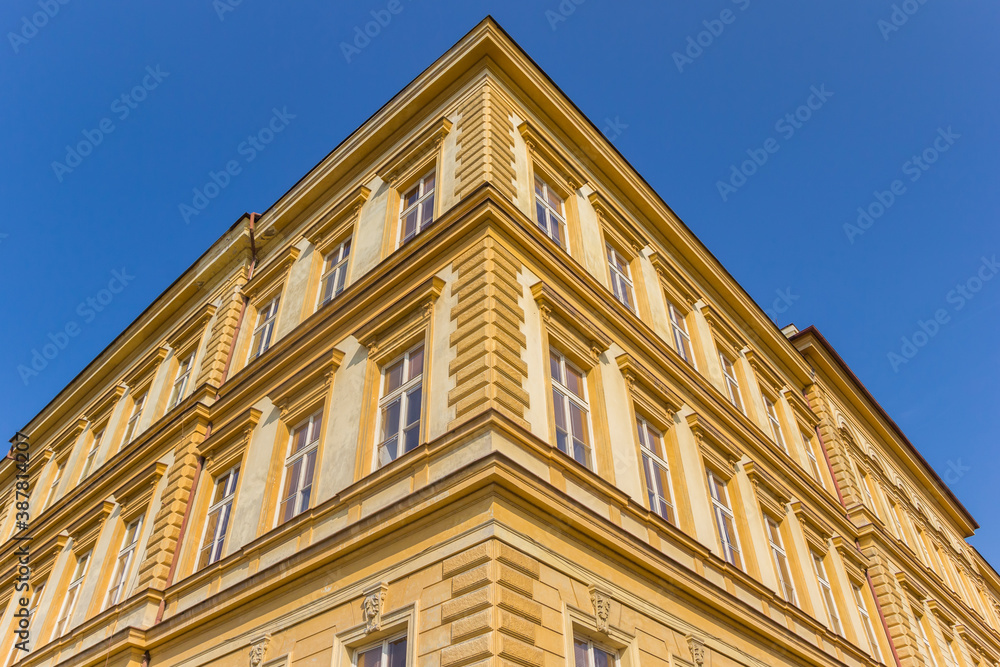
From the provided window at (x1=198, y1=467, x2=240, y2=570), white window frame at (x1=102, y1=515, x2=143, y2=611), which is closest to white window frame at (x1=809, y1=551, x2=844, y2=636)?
window at (x1=198, y1=467, x2=240, y2=570)

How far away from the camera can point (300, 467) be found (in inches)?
480

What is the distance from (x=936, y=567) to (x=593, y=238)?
816 inches

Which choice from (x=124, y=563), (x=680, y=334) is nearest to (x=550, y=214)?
(x=680, y=334)

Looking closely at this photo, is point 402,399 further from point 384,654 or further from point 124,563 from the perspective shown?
point 124,563

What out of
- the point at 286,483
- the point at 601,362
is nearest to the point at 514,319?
the point at 601,362

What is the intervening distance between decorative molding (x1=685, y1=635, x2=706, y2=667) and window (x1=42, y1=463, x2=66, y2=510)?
18997 mm

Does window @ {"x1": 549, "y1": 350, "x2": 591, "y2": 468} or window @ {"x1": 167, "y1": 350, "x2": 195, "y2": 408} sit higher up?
window @ {"x1": 167, "y1": 350, "x2": 195, "y2": 408}

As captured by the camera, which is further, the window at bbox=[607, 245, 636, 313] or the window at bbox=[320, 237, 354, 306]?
the window at bbox=[607, 245, 636, 313]

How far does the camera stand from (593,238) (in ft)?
50.2

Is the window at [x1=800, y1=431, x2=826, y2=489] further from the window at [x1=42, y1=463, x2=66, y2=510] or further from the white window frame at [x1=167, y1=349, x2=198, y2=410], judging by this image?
the window at [x1=42, y1=463, x2=66, y2=510]

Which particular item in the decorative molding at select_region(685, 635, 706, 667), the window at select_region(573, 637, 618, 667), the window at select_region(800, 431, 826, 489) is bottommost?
the window at select_region(573, 637, 618, 667)

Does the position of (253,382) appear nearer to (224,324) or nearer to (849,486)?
(224,324)

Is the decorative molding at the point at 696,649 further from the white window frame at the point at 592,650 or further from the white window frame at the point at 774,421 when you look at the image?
the white window frame at the point at 774,421

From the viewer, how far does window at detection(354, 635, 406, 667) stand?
8338 mm
